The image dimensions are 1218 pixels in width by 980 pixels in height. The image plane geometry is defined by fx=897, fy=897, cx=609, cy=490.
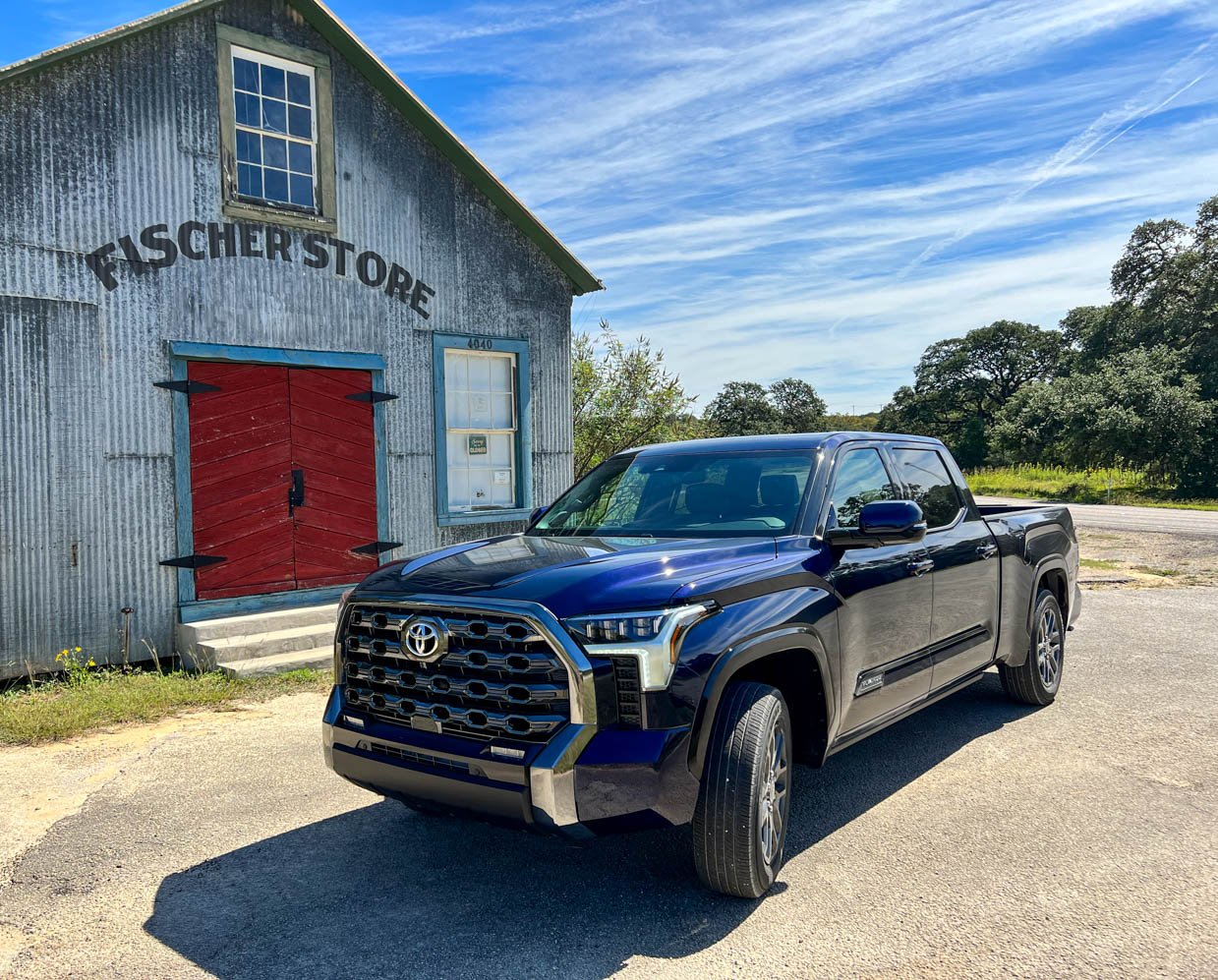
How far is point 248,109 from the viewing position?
843cm

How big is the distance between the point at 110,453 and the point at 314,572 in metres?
2.14

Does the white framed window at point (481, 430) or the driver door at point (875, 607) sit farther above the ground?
the white framed window at point (481, 430)

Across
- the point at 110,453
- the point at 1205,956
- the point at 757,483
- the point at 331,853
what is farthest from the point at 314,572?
the point at 1205,956

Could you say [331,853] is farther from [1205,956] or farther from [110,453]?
[110,453]

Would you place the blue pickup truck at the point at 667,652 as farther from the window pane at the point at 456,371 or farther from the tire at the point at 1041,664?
the window pane at the point at 456,371

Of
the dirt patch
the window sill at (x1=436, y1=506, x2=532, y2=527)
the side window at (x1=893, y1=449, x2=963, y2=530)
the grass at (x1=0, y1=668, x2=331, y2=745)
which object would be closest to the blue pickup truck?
the side window at (x1=893, y1=449, x2=963, y2=530)

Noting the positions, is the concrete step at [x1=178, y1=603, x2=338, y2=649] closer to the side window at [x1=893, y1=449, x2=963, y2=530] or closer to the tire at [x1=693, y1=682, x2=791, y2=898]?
the side window at [x1=893, y1=449, x2=963, y2=530]

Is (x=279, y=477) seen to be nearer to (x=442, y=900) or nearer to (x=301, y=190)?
(x=301, y=190)

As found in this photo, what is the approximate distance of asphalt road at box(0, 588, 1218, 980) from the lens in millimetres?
3084

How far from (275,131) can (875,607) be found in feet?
24.3

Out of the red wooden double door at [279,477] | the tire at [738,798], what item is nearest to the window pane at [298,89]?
the red wooden double door at [279,477]

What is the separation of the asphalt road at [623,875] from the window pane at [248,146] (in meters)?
5.49

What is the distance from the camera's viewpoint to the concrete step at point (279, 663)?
730 centimetres

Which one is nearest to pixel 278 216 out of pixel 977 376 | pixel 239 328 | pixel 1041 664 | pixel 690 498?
pixel 239 328
